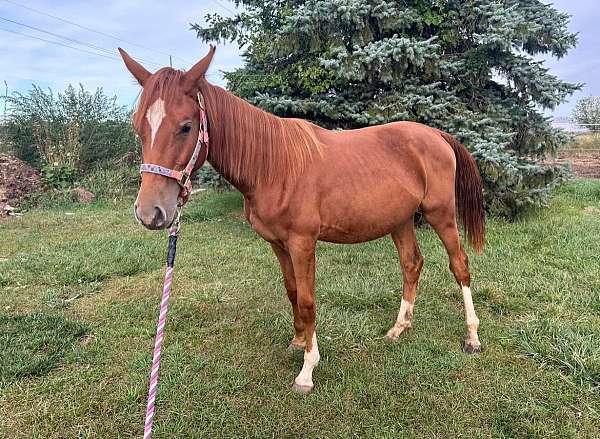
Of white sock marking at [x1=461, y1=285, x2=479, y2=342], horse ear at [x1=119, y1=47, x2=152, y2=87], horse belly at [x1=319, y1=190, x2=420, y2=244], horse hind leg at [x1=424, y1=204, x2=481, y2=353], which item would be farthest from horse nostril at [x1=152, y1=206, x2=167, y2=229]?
white sock marking at [x1=461, y1=285, x2=479, y2=342]

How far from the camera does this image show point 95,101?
32.9ft

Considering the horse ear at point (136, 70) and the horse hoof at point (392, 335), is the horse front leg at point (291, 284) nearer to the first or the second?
the horse hoof at point (392, 335)

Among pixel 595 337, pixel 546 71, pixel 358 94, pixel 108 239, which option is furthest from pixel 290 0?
pixel 595 337

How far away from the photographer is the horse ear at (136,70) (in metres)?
2.04

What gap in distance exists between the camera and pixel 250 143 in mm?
2314

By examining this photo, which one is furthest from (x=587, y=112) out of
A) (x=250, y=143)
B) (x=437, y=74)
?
(x=250, y=143)

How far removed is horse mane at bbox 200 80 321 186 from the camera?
2.19m

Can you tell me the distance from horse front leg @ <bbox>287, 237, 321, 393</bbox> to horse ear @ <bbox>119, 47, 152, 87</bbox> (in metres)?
1.19

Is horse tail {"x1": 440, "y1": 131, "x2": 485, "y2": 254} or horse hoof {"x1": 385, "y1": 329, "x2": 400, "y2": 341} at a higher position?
horse tail {"x1": 440, "y1": 131, "x2": 485, "y2": 254}

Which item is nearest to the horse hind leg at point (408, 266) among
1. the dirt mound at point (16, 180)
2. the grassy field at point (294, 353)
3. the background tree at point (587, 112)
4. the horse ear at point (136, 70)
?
the grassy field at point (294, 353)

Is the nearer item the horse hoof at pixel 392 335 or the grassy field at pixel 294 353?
the grassy field at pixel 294 353

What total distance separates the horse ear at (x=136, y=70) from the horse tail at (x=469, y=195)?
7.59ft

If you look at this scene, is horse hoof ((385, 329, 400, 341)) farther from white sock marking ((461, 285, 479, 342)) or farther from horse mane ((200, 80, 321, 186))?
horse mane ((200, 80, 321, 186))

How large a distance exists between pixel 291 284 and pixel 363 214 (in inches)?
27.4
